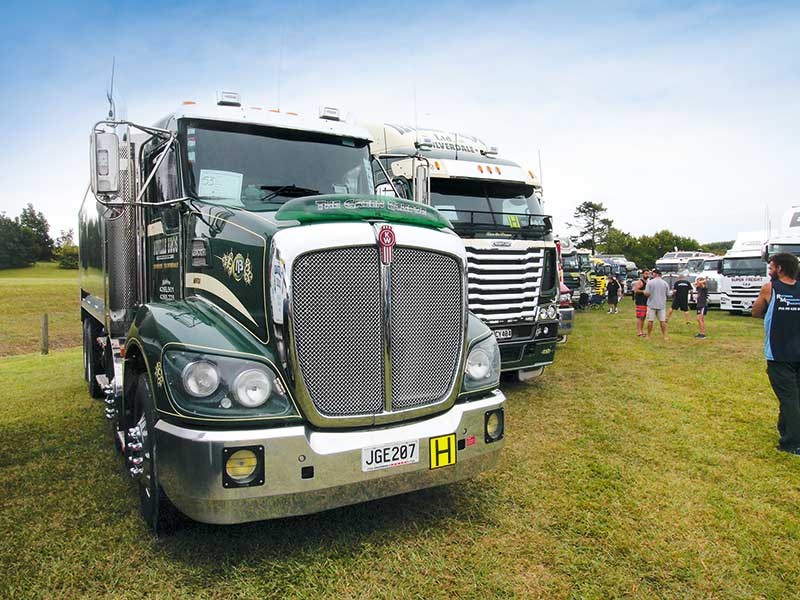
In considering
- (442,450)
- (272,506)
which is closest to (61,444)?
(272,506)

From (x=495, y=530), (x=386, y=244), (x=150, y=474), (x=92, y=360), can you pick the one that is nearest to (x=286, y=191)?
(x=386, y=244)

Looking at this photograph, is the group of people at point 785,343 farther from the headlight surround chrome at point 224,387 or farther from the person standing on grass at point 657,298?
the person standing on grass at point 657,298

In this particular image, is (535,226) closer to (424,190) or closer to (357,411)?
(424,190)

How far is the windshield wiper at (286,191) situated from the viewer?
4477 millimetres

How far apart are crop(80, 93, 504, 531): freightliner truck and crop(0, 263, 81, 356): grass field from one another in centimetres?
1789

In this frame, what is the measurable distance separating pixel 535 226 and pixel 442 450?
5.24 meters

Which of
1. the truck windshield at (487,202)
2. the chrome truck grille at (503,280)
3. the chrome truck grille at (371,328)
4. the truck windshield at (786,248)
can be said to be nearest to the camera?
the chrome truck grille at (371,328)

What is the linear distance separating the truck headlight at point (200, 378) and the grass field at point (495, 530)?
41.4 inches

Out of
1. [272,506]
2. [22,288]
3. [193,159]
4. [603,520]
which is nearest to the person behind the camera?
[272,506]

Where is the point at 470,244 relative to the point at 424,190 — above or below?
below

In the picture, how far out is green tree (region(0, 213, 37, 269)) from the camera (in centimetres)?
5978

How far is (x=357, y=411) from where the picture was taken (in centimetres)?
357

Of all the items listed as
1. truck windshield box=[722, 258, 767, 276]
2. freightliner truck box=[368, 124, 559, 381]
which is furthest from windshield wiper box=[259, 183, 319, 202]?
truck windshield box=[722, 258, 767, 276]

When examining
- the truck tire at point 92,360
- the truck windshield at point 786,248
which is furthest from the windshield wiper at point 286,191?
the truck windshield at point 786,248
